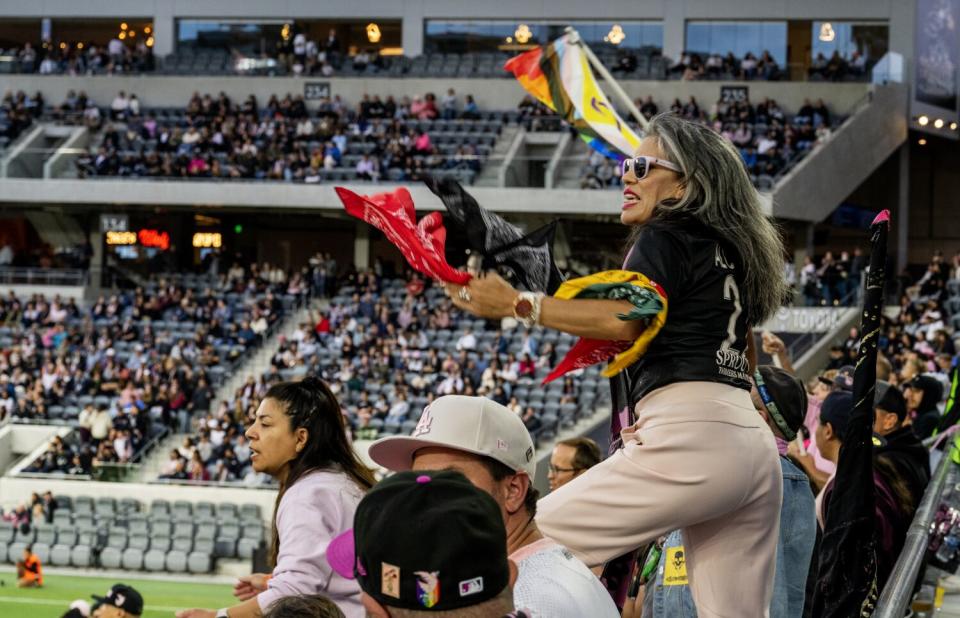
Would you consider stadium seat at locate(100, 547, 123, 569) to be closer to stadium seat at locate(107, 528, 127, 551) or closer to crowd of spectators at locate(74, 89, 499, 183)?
stadium seat at locate(107, 528, 127, 551)

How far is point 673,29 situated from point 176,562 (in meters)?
18.9

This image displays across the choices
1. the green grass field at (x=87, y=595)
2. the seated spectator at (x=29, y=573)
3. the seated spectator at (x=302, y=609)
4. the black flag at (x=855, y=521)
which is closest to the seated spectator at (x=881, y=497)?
the black flag at (x=855, y=521)

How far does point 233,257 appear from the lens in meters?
35.7

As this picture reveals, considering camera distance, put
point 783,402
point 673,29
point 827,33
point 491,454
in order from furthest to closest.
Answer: point 673,29 < point 827,33 < point 783,402 < point 491,454

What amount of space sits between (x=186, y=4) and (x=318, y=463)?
3315 centimetres

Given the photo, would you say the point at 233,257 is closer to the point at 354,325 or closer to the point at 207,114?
the point at 207,114

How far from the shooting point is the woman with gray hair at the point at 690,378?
10.6ft

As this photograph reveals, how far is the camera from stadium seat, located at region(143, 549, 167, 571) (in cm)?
1961

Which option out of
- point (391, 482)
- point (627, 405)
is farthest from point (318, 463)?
point (391, 482)

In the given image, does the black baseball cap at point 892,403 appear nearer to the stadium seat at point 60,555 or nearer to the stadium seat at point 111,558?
the stadium seat at point 111,558

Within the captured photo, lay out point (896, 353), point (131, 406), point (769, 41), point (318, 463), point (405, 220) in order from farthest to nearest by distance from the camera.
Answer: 1. point (769, 41)
2. point (131, 406)
3. point (896, 353)
4. point (318, 463)
5. point (405, 220)

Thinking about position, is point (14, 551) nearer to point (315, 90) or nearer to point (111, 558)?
point (111, 558)

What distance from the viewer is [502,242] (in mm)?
3307

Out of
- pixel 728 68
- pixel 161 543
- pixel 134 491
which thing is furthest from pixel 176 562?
pixel 728 68
